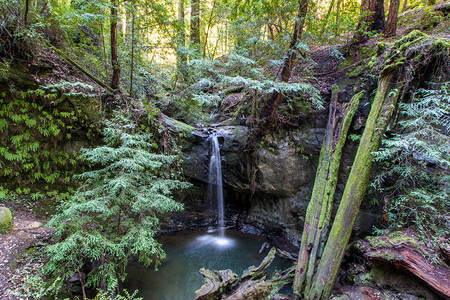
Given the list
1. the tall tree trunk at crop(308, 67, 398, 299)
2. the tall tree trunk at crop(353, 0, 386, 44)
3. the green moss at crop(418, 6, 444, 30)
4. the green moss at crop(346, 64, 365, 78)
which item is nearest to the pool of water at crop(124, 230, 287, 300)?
the tall tree trunk at crop(308, 67, 398, 299)

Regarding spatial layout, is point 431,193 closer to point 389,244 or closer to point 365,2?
point 389,244

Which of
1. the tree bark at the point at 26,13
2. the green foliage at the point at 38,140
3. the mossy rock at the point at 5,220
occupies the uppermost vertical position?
the tree bark at the point at 26,13

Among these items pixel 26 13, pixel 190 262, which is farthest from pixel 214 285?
pixel 26 13

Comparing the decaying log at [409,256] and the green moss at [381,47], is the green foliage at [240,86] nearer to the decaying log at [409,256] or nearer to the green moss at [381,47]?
the green moss at [381,47]

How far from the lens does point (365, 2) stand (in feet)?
24.4

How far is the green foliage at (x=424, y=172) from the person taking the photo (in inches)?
139

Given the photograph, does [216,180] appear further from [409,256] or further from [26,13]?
[26,13]

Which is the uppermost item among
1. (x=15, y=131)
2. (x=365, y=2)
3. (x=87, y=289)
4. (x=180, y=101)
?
(x=365, y=2)

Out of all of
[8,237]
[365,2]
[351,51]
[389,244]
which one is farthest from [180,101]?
[365,2]

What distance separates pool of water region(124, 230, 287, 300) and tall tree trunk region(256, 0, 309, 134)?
360 cm

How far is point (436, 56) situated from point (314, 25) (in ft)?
8.77

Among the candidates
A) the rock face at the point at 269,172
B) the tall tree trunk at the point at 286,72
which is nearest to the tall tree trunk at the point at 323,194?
the rock face at the point at 269,172

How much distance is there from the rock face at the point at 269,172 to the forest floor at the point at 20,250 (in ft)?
12.4

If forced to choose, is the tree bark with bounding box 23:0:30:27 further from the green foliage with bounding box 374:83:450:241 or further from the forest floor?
the green foliage with bounding box 374:83:450:241
